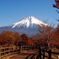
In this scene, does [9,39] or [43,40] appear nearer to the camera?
[43,40]

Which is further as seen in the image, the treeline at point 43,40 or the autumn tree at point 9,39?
the autumn tree at point 9,39

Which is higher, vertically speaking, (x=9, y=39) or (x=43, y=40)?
(x=9, y=39)

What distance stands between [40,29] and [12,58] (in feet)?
201

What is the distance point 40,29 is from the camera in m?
88.3

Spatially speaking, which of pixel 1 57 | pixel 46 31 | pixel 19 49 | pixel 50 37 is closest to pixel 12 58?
pixel 1 57

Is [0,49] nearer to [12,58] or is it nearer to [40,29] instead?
[12,58]

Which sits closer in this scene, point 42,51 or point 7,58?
point 42,51

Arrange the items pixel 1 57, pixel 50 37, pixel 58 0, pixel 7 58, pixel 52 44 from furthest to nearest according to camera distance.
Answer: pixel 50 37
pixel 52 44
pixel 7 58
pixel 1 57
pixel 58 0

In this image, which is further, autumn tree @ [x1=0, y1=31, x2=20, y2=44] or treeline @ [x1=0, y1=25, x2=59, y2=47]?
autumn tree @ [x1=0, y1=31, x2=20, y2=44]

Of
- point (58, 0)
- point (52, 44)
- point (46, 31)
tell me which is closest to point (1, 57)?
point (58, 0)

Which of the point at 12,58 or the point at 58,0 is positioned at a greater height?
the point at 58,0

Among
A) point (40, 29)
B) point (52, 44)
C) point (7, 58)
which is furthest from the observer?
point (40, 29)

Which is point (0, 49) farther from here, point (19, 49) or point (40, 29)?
point (40, 29)

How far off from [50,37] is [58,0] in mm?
55523
